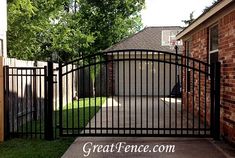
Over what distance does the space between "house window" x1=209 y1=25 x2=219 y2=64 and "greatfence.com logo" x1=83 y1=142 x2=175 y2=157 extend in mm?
3273

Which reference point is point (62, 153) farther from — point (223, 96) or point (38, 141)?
point (223, 96)

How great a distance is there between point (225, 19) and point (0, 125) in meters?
5.42

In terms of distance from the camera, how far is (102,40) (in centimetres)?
2695

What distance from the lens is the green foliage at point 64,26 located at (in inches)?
821

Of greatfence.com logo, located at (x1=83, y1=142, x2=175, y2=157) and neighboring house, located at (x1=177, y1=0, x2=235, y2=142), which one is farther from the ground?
neighboring house, located at (x1=177, y1=0, x2=235, y2=142)

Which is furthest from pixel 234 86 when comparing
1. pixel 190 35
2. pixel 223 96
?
pixel 190 35

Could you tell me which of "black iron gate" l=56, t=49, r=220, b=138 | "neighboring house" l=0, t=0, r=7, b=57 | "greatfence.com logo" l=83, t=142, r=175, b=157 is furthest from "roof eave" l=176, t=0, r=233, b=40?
"neighboring house" l=0, t=0, r=7, b=57

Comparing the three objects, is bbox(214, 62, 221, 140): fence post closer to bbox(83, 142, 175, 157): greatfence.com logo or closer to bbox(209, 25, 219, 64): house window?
bbox(83, 142, 175, 157): greatfence.com logo

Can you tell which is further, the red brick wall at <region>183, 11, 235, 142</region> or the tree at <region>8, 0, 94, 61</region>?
the tree at <region>8, 0, 94, 61</region>

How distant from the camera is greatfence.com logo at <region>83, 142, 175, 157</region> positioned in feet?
23.7

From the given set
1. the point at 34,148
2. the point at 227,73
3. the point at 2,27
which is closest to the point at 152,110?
the point at 227,73

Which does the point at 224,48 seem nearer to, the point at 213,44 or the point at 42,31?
the point at 213,44

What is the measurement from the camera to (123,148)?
7.49 metres

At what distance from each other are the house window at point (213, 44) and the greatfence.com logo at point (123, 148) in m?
3.27
